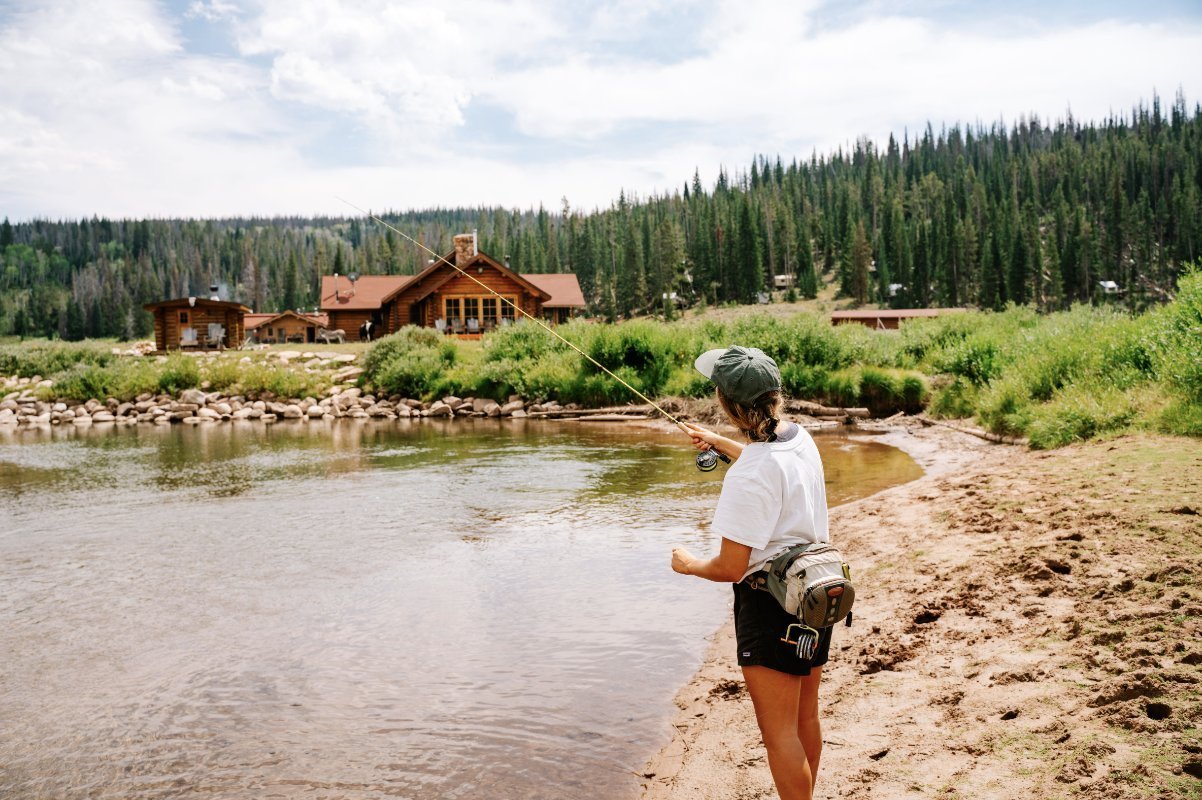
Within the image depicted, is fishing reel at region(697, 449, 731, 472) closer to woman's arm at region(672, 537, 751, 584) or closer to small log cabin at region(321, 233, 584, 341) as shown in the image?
woman's arm at region(672, 537, 751, 584)

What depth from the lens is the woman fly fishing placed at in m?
3.43

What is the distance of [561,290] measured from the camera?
5941 centimetres

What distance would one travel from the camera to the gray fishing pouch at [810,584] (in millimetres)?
3373

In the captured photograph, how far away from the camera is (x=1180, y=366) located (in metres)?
12.3

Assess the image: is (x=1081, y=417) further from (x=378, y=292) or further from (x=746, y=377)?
(x=378, y=292)

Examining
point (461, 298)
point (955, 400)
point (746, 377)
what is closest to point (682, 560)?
point (746, 377)

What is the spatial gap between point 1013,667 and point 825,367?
80.2ft

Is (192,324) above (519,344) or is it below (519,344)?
above

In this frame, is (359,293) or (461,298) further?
(359,293)

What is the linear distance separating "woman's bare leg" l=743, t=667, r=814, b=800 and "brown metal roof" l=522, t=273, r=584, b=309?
53.3 metres

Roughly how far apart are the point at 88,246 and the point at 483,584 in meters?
228

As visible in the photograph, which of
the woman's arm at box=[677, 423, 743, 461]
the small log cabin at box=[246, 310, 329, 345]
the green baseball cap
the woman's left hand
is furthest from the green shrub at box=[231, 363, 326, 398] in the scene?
the green baseball cap

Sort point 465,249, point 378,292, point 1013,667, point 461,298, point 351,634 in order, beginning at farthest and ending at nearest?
point 378,292, point 461,298, point 465,249, point 351,634, point 1013,667

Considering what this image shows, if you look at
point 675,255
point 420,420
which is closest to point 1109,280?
point 675,255
